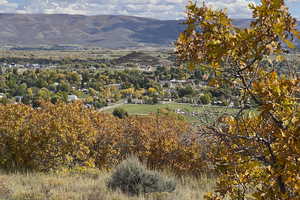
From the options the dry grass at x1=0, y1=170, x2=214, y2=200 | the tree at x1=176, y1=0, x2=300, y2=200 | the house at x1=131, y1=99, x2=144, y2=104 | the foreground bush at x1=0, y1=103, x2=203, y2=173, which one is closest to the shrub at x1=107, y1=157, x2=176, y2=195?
the dry grass at x1=0, y1=170, x2=214, y2=200

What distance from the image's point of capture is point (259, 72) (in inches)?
90.4

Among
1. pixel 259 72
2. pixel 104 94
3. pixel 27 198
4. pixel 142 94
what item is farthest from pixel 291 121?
pixel 104 94

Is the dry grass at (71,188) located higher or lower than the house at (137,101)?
higher

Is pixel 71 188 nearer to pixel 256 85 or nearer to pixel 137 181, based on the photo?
pixel 137 181

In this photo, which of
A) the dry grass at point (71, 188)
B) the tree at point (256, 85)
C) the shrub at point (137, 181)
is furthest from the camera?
the shrub at point (137, 181)

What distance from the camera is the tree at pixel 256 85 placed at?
2.00m

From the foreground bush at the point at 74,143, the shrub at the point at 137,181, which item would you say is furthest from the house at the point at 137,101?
the shrub at the point at 137,181

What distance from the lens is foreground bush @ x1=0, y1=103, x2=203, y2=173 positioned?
718 centimetres

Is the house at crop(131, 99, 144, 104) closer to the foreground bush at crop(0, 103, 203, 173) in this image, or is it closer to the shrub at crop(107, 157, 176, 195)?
the foreground bush at crop(0, 103, 203, 173)

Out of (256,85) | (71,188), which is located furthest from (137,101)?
(256,85)

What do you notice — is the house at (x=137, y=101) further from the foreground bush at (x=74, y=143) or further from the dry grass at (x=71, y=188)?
the dry grass at (x=71, y=188)

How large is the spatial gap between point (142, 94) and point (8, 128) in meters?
30.9

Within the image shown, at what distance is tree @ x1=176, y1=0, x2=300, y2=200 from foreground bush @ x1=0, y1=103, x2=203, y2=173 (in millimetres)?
4210

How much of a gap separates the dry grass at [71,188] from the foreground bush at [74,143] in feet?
1.57
